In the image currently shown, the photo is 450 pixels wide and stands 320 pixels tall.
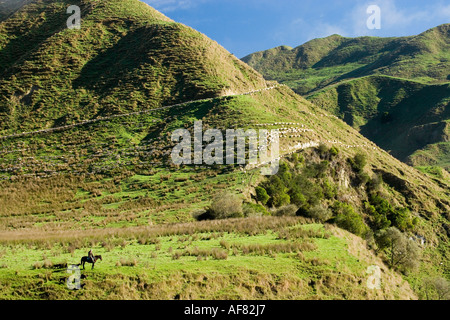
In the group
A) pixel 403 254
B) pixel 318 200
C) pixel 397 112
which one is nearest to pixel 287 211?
pixel 318 200

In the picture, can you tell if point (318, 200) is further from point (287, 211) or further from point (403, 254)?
point (403, 254)

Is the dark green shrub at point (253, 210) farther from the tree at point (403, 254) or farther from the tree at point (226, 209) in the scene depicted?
the tree at point (403, 254)

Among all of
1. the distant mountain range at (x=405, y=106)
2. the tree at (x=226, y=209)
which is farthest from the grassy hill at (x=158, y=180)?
the distant mountain range at (x=405, y=106)

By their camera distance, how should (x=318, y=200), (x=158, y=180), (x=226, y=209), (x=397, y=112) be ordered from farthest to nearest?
1. (x=397, y=112)
2. (x=158, y=180)
3. (x=318, y=200)
4. (x=226, y=209)

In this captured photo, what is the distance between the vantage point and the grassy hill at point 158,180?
12.6 metres

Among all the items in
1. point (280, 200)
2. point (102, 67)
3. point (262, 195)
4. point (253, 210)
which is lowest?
point (253, 210)

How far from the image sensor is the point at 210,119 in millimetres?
49438

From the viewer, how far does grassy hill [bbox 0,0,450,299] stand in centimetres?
1261

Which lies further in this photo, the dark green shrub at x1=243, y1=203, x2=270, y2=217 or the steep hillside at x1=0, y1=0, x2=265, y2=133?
the steep hillside at x1=0, y1=0, x2=265, y2=133

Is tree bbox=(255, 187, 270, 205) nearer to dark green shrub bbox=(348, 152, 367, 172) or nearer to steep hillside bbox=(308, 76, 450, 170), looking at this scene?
dark green shrub bbox=(348, 152, 367, 172)

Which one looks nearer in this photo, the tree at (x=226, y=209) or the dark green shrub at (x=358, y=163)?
the tree at (x=226, y=209)

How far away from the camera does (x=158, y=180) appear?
36875mm

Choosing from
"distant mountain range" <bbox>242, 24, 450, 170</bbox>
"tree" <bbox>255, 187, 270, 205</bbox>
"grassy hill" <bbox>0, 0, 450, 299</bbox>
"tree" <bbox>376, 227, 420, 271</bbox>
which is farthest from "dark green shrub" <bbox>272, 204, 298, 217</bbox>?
"distant mountain range" <bbox>242, 24, 450, 170</bbox>
